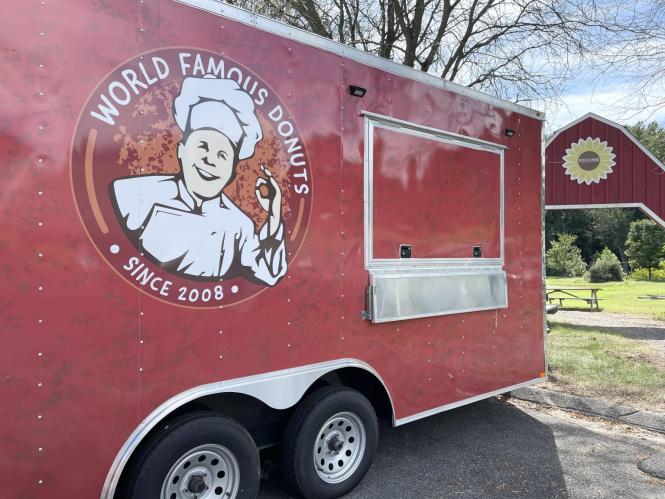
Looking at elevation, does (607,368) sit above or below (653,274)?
below

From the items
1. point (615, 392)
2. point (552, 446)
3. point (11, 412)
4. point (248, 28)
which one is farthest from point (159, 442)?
point (615, 392)

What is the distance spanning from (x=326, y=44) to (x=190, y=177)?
4.70 feet

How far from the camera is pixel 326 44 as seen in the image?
12.1ft

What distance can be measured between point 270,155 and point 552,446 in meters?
3.61

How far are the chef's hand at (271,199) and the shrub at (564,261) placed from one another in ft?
124

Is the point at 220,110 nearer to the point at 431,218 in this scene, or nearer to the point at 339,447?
the point at 431,218

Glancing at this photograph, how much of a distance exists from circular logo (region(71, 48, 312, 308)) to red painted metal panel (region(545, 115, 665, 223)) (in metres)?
12.2

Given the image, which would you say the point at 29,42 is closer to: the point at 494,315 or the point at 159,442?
the point at 159,442

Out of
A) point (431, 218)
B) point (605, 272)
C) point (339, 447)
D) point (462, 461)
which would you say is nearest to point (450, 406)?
point (462, 461)

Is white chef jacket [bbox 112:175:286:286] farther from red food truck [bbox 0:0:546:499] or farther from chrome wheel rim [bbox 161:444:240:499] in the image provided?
chrome wheel rim [bbox 161:444:240:499]

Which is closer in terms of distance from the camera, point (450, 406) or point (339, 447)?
point (339, 447)

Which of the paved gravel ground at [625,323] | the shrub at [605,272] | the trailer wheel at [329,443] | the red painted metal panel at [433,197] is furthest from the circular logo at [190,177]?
the shrub at [605,272]

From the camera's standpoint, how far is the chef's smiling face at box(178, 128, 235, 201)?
2953 millimetres

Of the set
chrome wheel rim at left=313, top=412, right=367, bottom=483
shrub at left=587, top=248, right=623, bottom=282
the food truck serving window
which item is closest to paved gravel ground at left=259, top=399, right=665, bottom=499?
chrome wheel rim at left=313, top=412, right=367, bottom=483
